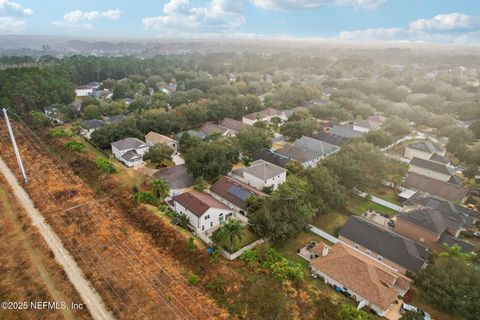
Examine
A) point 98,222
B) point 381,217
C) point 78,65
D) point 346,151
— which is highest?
point 78,65

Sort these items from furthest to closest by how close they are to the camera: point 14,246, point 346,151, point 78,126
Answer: point 78,126, point 346,151, point 14,246

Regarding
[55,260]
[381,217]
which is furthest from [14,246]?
[381,217]

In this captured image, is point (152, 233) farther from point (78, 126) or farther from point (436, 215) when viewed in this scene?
point (78, 126)

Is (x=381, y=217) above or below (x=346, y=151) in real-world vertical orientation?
below

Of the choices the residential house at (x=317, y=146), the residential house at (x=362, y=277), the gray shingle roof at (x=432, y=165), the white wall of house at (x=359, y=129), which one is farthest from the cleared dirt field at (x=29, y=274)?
the white wall of house at (x=359, y=129)

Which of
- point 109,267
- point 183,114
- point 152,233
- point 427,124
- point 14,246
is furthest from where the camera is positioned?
point 427,124
